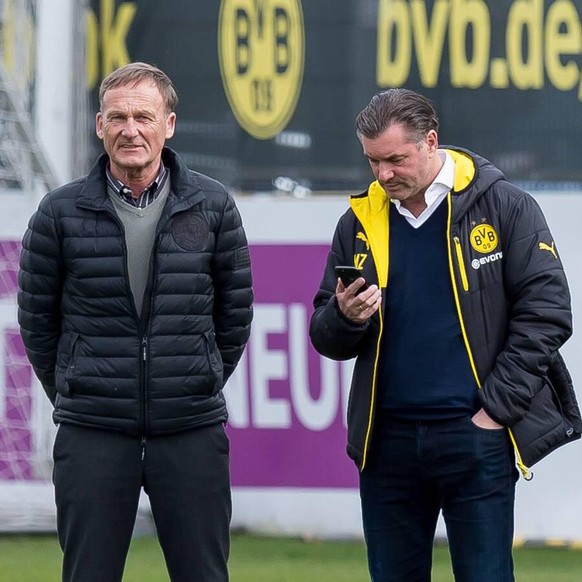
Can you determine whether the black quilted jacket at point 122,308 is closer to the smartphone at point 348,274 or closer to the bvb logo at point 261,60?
the smartphone at point 348,274

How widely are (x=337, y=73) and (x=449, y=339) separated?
3053mm

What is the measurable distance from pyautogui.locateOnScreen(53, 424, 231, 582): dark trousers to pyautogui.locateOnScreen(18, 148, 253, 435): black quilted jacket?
2.3 inches

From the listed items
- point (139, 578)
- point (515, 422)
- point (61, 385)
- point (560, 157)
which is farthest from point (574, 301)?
point (61, 385)

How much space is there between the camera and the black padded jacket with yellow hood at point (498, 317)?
3.43 meters

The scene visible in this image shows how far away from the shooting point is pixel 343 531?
20.7 feet

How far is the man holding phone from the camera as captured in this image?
3424mm

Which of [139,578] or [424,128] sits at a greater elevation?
[424,128]

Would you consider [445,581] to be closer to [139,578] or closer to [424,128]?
[139,578]

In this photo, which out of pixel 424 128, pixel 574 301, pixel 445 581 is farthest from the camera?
pixel 574 301

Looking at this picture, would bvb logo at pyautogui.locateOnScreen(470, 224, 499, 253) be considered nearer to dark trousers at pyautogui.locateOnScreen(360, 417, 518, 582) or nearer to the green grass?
dark trousers at pyautogui.locateOnScreen(360, 417, 518, 582)

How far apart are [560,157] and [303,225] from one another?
1.22m

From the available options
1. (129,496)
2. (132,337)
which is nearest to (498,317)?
(132,337)

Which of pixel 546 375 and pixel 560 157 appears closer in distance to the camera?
pixel 546 375

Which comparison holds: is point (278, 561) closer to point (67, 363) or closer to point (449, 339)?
point (67, 363)
